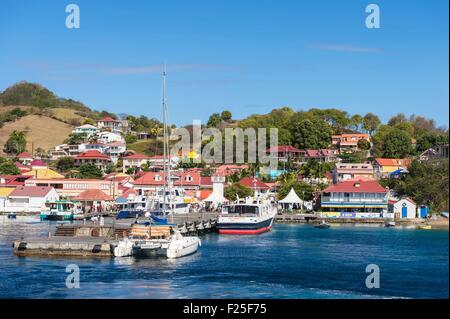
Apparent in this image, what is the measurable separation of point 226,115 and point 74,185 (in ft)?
181

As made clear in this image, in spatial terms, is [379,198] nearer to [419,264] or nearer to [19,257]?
[419,264]

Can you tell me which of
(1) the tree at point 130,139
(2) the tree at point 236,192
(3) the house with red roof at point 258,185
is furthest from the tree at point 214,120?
(2) the tree at point 236,192

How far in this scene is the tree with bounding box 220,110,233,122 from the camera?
11806cm

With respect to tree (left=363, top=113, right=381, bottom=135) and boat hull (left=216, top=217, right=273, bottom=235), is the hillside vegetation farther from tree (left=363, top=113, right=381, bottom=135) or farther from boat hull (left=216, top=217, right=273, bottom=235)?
boat hull (left=216, top=217, right=273, bottom=235)

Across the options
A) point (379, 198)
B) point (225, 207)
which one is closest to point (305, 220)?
point (379, 198)

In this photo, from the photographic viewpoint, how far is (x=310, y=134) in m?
85.4

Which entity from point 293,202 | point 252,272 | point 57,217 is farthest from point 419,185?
point 252,272

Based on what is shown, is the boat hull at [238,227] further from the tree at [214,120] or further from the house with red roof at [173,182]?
the tree at [214,120]

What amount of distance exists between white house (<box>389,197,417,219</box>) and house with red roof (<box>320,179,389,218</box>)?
76cm

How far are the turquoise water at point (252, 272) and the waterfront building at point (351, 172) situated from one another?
102ft

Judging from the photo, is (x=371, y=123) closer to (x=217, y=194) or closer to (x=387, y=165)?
(x=387, y=165)

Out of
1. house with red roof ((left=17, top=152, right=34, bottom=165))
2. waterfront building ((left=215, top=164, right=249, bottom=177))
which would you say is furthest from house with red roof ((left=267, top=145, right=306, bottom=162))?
house with red roof ((left=17, top=152, right=34, bottom=165))

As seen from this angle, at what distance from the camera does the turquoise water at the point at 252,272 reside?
1978 centimetres

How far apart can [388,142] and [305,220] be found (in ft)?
98.7
